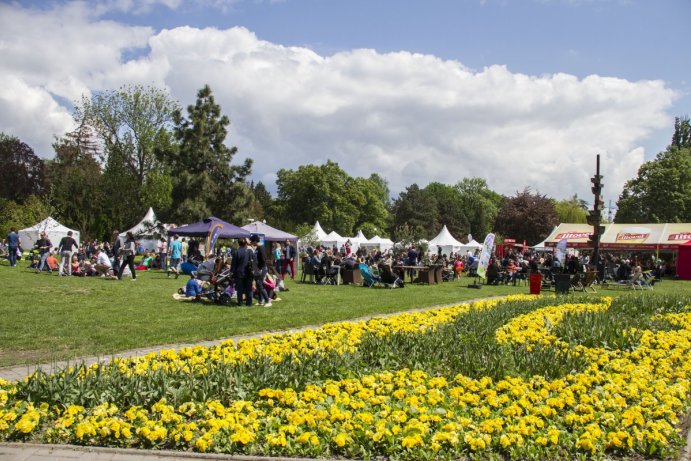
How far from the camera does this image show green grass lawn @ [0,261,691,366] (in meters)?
7.85

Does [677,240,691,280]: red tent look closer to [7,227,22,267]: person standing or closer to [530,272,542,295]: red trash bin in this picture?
[530,272,542,295]: red trash bin

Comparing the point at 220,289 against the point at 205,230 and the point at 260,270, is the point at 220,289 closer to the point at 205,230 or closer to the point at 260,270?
the point at 260,270

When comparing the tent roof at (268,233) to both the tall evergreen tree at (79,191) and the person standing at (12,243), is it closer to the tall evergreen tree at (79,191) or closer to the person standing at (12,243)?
the person standing at (12,243)

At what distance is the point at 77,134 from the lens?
5409 centimetres

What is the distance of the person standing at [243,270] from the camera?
1291cm

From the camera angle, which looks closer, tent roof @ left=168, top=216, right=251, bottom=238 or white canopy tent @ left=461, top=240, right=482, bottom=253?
tent roof @ left=168, top=216, right=251, bottom=238

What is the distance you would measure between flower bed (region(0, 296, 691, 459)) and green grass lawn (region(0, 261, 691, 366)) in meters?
1.98

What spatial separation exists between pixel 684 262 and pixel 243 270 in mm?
36479

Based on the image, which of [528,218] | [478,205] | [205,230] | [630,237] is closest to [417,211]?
[478,205]

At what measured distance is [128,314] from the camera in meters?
10.9

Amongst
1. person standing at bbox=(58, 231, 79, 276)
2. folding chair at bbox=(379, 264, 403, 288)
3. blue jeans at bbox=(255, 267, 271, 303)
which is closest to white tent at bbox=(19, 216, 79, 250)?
person standing at bbox=(58, 231, 79, 276)

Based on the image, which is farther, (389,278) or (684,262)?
(684,262)

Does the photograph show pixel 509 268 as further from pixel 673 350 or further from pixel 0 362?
pixel 0 362

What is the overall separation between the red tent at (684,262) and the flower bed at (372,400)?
3647cm
